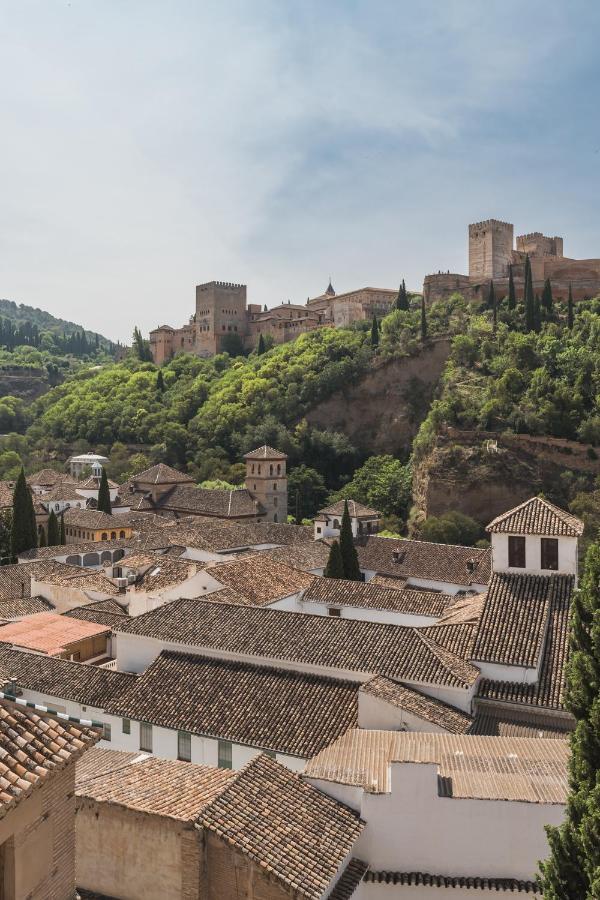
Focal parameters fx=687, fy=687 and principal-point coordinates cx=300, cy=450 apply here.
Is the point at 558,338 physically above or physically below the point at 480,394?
above

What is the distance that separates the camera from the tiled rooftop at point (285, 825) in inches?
308

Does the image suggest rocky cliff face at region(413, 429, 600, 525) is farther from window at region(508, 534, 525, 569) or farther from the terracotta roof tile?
window at region(508, 534, 525, 569)

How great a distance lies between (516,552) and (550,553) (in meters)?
0.77

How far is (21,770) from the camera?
4.88 meters

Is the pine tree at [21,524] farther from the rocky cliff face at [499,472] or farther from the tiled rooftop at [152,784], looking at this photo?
the tiled rooftop at [152,784]

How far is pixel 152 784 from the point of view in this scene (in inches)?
362

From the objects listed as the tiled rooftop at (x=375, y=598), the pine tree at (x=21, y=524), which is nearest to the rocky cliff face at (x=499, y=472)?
the tiled rooftop at (x=375, y=598)

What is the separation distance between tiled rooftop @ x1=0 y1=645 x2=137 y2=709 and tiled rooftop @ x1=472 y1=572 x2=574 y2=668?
795 centimetres

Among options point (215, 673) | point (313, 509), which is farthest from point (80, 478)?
point (215, 673)

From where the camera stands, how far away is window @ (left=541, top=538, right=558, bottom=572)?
53.0ft

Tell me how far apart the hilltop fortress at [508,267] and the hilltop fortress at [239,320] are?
12.2 metres

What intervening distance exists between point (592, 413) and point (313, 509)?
21676 millimetres

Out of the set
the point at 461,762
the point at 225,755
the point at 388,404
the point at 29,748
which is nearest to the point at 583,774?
the point at 461,762

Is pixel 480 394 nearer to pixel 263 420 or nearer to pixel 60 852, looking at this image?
pixel 263 420
